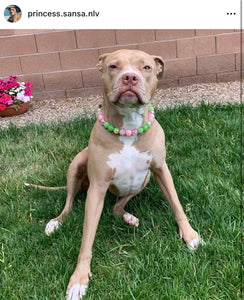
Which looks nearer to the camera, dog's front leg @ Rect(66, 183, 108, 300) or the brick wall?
dog's front leg @ Rect(66, 183, 108, 300)

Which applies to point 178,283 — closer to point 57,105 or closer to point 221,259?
point 221,259

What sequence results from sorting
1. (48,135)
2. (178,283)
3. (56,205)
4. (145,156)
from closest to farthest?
(178,283) < (145,156) < (56,205) < (48,135)

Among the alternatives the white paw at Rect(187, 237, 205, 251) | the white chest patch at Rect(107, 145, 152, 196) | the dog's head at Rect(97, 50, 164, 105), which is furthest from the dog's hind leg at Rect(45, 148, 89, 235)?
the white paw at Rect(187, 237, 205, 251)

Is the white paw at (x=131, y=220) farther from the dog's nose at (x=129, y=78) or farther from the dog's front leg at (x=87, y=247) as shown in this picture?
the dog's nose at (x=129, y=78)

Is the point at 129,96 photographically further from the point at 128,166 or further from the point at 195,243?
the point at 195,243

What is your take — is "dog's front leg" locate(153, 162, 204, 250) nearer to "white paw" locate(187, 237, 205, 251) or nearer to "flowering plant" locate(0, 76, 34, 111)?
"white paw" locate(187, 237, 205, 251)

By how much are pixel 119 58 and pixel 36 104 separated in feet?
12.1

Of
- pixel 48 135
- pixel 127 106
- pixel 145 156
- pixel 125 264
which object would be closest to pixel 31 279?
pixel 125 264

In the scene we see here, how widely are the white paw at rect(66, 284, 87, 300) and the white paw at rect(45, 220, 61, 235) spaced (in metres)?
0.62

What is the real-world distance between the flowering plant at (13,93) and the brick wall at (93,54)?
13.6 inches

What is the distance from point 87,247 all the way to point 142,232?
1.55 ft

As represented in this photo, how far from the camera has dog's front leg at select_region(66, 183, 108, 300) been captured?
214 centimetres

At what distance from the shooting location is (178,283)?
6.79 feet

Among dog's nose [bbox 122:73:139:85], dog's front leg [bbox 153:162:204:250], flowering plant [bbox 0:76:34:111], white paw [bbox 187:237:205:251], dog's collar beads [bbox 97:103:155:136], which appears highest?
dog's nose [bbox 122:73:139:85]
